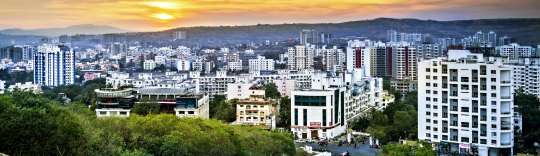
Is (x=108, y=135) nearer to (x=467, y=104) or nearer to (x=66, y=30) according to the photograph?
(x=467, y=104)

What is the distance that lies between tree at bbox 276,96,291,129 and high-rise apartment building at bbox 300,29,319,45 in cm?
3880

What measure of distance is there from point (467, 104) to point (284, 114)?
5.30 meters

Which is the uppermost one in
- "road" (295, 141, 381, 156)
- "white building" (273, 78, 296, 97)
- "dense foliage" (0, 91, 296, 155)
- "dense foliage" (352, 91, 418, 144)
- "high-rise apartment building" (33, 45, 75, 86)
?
"high-rise apartment building" (33, 45, 75, 86)

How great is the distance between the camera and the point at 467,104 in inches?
460

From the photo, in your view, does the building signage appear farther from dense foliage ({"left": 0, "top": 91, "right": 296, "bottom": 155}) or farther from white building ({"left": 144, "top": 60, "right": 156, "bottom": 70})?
white building ({"left": 144, "top": 60, "right": 156, "bottom": 70})

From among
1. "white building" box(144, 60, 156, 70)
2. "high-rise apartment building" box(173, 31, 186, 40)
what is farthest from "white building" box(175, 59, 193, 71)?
"high-rise apartment building" box(173, 31, 186, 40)

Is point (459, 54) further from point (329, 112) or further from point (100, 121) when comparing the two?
point (100, 121)

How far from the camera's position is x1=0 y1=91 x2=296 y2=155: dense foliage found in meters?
7.09

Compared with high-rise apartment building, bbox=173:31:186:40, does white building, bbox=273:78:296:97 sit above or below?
below

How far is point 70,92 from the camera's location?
80.4ft

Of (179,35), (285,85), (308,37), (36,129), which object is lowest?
(36,129)

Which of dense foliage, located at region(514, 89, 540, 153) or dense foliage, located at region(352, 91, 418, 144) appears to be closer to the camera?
dense foliage, located at region(514, 89, 540, 153)

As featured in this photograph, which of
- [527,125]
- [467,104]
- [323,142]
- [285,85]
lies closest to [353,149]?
[323,142]

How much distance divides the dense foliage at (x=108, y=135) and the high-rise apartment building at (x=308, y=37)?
145ft
